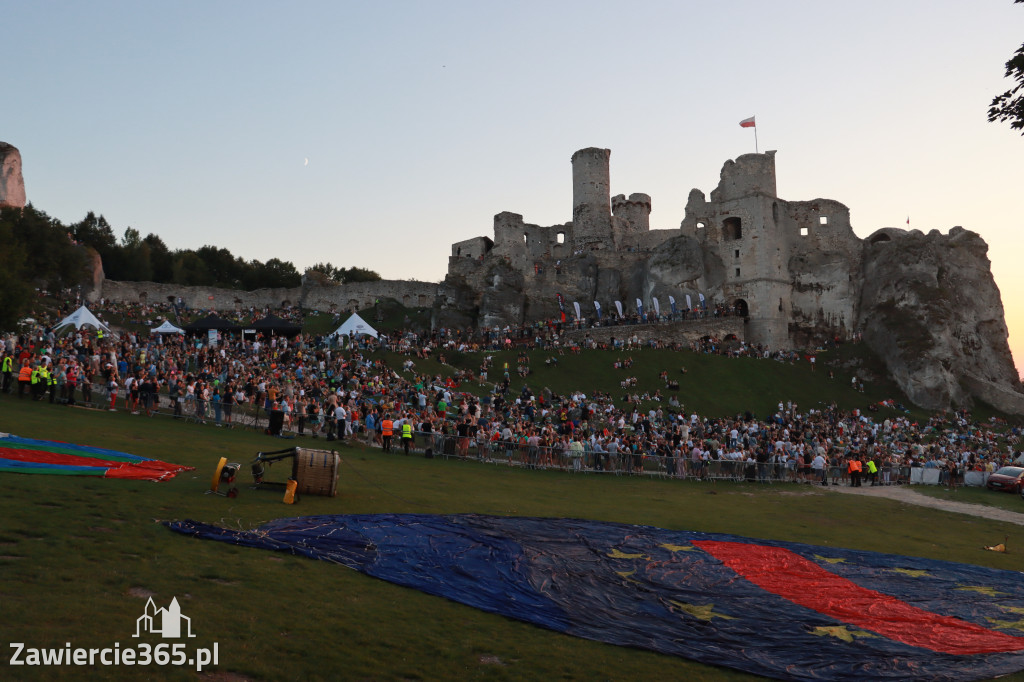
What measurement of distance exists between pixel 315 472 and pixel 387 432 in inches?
408

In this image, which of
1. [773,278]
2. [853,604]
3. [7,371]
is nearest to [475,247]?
[773,278]

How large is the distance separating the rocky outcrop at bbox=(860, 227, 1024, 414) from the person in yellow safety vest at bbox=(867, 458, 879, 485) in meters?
32.0

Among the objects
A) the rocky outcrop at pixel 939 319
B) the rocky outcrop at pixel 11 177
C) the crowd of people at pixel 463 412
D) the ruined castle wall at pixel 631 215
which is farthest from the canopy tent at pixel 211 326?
the rocky outcrop at pixel 939 319

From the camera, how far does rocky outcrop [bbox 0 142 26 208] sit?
73.3 m

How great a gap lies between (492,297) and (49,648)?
2445 inches

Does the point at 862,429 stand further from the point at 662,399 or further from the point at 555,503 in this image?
the point at 555,503

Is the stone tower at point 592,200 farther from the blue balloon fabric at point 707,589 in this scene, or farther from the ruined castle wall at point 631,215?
the blue balloon fabric at point 707,589

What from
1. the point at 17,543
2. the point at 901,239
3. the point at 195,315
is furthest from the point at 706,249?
the point at 17,543

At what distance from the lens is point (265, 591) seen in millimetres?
8719

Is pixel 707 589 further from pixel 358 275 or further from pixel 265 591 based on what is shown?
pixel 358 275

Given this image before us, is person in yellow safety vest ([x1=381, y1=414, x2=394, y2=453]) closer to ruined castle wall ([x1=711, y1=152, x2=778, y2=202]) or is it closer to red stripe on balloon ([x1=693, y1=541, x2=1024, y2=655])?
red stripe on balloon ([x1=693, y1=541, x2=1024, y2=655])

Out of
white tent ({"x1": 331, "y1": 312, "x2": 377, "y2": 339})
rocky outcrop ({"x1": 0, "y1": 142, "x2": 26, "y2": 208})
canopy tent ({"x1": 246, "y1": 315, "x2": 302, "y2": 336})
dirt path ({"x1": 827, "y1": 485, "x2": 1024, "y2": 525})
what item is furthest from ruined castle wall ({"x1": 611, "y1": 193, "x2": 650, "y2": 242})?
rocky outcrop ({"x1": 0, "y1": 142, "x2": 26, "y2": 208})

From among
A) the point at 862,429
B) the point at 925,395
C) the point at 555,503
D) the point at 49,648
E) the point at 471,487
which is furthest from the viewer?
the point at 925,395

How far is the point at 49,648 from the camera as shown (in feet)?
20.8
